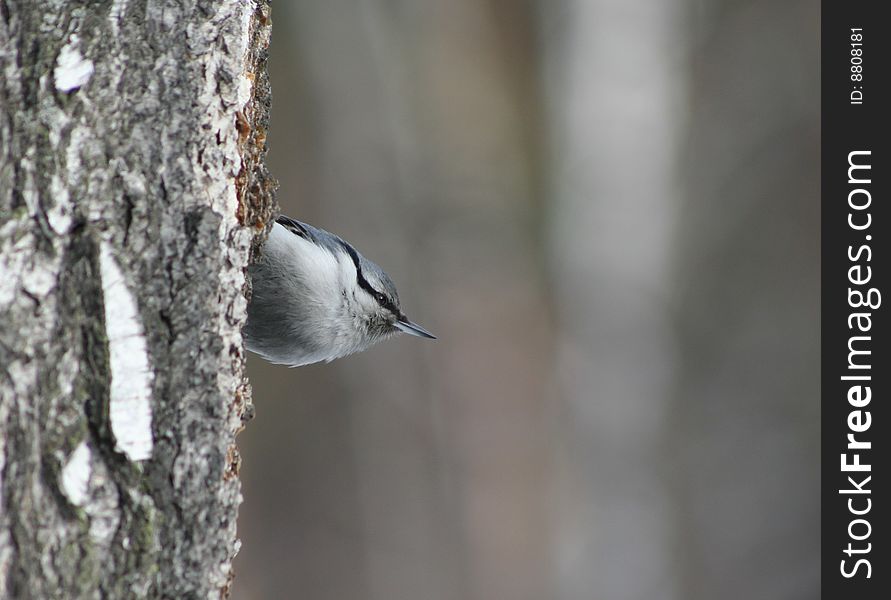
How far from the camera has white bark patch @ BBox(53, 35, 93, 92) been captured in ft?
4.40

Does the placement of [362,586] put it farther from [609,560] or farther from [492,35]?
[492,35]

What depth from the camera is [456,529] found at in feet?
15.9

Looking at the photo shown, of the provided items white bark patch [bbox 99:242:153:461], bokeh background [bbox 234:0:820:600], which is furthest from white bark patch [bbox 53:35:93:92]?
bokeh background [bbox 234:0:820:600]

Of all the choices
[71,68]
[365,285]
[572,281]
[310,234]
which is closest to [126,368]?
[71,68]

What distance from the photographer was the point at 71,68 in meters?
1.35

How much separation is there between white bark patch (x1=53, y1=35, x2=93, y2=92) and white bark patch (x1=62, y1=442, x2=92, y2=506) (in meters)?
0.54

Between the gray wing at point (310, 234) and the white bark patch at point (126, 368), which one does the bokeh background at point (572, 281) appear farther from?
the white bark patch at point (126, 368)

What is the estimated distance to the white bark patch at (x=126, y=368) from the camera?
1.33 m

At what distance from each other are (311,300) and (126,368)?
1176 millimetres

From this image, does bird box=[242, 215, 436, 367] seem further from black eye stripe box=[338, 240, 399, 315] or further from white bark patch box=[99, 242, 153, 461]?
white bark patch box=[99, 242, 153, 461]

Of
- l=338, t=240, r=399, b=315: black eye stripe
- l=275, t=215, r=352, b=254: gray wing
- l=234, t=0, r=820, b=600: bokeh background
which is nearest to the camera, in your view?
l=275, t=215, r=352, b=254: gray wing

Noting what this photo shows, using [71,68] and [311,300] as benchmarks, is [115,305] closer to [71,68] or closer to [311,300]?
[71,68]

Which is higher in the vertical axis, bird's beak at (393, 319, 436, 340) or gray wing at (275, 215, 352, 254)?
gray wing at (275, 215, 352, 254)
